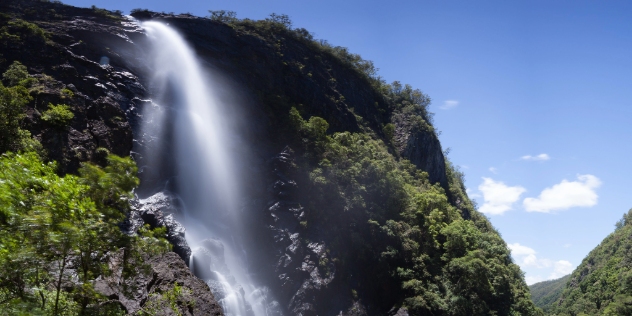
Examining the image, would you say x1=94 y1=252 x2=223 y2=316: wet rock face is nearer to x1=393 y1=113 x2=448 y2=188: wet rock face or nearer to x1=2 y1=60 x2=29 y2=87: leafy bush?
x1=2 y1=60 x2=29 y2=87: leafy bush

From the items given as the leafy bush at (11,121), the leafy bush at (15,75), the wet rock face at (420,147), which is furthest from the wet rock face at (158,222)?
the wet rock face at (420,147)

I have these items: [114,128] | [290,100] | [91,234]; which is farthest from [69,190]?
[290,100]

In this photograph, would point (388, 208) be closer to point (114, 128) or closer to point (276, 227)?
point (276, 227)

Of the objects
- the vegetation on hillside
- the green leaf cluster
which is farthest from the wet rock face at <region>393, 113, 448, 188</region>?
the green leaf cluster

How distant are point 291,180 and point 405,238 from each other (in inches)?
459

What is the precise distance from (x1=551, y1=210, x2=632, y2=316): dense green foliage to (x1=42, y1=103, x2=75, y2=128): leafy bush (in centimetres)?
6609

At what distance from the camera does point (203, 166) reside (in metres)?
39.1

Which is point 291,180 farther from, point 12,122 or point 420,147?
point 420,147

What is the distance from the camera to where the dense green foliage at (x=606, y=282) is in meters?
61.4

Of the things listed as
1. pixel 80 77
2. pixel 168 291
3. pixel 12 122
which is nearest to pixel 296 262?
pixel 168 291

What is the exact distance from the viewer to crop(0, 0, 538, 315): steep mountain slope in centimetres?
3338

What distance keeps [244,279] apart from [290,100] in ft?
84.3

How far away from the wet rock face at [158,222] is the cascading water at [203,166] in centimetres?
134

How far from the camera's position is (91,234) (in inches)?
377
